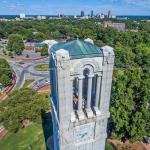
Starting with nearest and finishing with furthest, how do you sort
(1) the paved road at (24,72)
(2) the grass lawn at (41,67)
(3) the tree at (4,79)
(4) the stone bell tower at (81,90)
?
(4) the stone bell tower at (81,90) < (3) the tree at (4,79) < (1) the paved road at (24,72) < (2) the grass lawn at (41,67)

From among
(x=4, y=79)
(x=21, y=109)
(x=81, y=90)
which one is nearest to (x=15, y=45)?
(x=4, y=79)

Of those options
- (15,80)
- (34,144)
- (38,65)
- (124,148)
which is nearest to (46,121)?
(34,144)

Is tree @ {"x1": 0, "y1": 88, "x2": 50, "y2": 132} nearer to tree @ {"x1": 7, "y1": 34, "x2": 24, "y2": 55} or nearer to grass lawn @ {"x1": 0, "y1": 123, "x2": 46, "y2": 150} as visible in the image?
grass lawn @ {"x1": 0, "y1": 123, "x2": 46, "y2": 150}

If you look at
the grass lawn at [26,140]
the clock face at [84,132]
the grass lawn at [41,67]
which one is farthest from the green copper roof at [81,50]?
the grass lawn at [41,67]

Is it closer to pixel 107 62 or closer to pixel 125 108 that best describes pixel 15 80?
pixel 125 108

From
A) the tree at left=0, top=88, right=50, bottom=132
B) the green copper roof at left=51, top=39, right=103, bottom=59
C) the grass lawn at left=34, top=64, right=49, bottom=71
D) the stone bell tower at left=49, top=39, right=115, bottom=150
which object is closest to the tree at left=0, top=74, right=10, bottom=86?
the tree at left=0, top=88, right=50, bottom=132

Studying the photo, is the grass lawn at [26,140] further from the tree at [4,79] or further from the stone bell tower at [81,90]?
the tree at [4,79]
